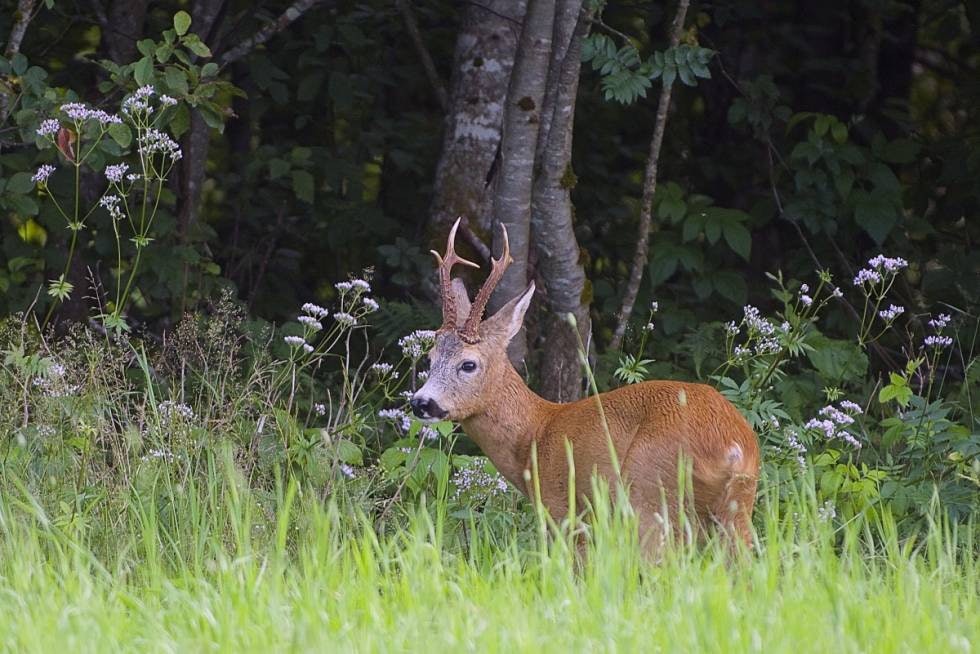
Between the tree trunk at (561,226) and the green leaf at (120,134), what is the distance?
1.74 meters

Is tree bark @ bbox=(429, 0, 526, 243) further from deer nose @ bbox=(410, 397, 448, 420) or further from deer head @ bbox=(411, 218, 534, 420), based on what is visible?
deer nose @ bbox=(410, 397, 448, 420)

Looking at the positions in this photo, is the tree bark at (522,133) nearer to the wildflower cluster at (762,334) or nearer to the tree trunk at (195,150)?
the wildflower cluster at (762,334)

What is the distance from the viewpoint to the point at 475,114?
23.1ft

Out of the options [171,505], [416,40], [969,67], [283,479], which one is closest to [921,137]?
[969,67]

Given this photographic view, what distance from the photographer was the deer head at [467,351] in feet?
17.1

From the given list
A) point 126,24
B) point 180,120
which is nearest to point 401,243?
point 180,120

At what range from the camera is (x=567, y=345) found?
650 centimetres

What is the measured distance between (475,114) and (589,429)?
2.52m

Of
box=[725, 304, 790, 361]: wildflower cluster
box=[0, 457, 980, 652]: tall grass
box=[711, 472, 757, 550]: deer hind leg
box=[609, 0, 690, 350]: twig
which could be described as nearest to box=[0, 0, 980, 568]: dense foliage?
box=[725, 304, 790, 361]: wildflower cluster

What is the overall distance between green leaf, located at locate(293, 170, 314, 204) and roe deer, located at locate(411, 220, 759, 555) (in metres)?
2.12

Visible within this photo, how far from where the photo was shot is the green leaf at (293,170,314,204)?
24.9ft

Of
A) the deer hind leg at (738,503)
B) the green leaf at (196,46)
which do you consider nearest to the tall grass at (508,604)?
the deer hind leg at (738,503)

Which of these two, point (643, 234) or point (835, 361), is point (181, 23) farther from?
point (835, 361)

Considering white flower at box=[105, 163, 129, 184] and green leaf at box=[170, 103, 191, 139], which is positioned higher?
green leaf at box=[170, 103, 191, 139]
